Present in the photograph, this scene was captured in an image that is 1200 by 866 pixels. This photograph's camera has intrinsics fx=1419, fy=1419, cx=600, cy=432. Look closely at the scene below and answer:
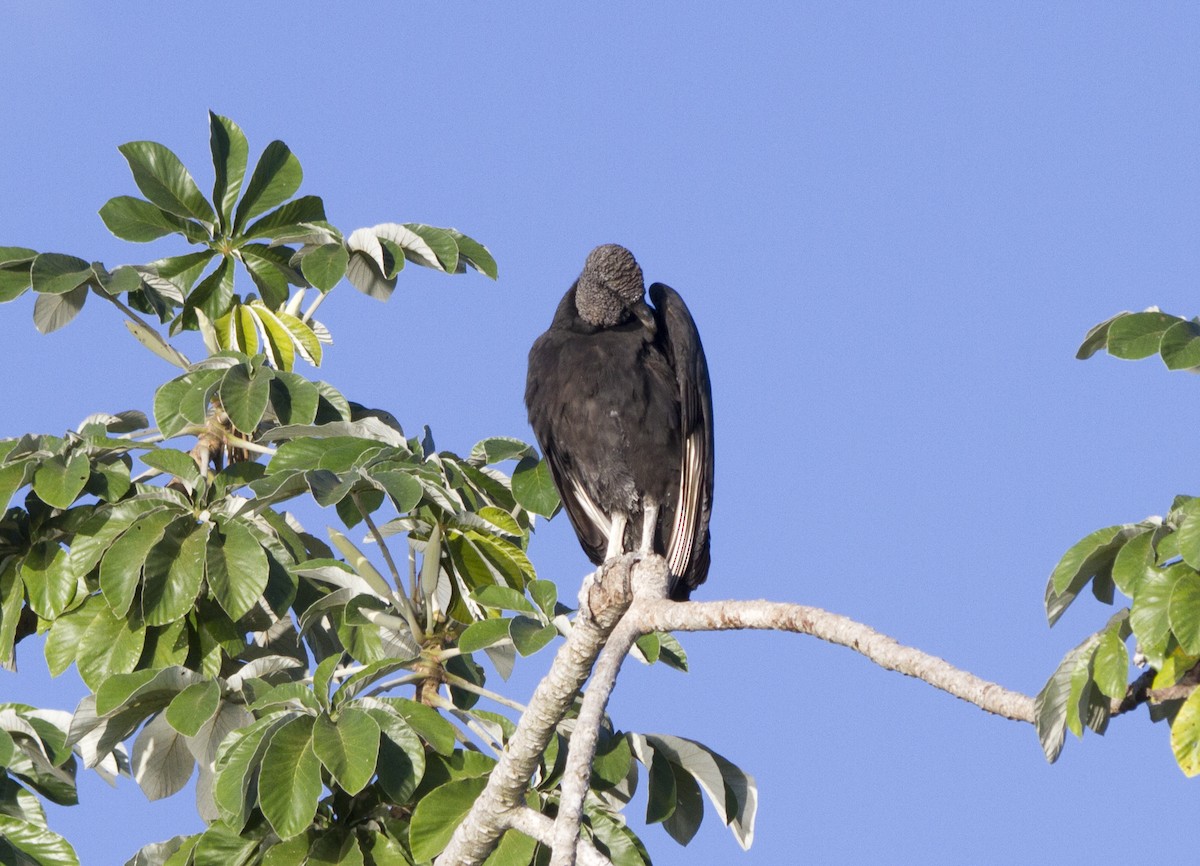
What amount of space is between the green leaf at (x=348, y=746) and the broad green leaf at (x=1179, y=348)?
1.69 meters

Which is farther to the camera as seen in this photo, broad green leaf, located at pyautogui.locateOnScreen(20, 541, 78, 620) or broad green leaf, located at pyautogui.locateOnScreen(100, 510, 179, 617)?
broad green leaf, located at pyautogui.locateOnScreen(20, 541, 78, 620)

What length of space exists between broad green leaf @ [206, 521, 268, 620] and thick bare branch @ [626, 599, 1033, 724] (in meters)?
0.88

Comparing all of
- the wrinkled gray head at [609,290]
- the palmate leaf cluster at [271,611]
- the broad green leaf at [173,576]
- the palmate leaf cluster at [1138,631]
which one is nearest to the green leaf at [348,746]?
the palmate leaf cluster at [271,611]

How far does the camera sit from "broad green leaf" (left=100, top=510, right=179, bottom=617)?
3197mm

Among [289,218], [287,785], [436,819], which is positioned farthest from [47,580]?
[289,218]

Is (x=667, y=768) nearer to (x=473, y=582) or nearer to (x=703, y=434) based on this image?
(x=473, y=582)

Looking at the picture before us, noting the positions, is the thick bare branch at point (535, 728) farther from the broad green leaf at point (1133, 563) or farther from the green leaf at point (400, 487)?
the broad green leaf at point (1133, 563)

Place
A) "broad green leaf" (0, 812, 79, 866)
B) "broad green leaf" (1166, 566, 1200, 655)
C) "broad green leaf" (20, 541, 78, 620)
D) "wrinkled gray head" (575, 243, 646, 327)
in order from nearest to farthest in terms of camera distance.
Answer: "broad green leaf" (1166, 566, 1200, 655) → "broad green leaf" (0, 812, 79, 866) → "broad green leaf" (20, 541, 78, 620) → "wrinkled gray head" (575, 243, 646, 327)

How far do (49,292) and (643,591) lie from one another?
186 cm

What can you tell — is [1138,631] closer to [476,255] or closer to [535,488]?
[535,488]

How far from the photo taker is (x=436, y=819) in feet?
9.91

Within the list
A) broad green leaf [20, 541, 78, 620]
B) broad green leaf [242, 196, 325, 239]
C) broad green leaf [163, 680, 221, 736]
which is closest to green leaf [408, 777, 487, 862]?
broad green leaf [163, 680, 221, 736]

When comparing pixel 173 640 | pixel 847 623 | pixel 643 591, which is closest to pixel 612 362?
pixel 643 591

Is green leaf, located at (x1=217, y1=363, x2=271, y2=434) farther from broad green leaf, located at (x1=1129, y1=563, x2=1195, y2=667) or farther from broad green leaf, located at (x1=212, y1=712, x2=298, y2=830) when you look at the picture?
broad green leaf, located at (x1=1129, y1=563, x2=1195, y2=667)
